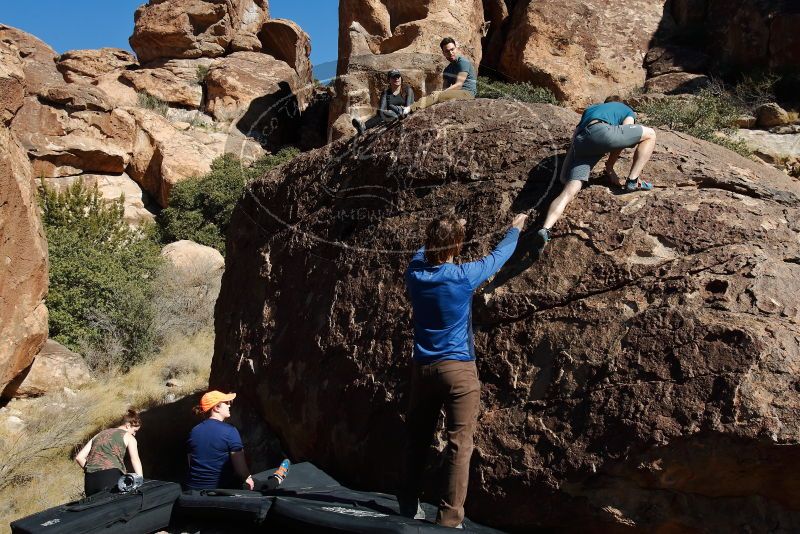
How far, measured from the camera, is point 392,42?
64.0 feet

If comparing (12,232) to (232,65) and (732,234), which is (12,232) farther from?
(232,65)

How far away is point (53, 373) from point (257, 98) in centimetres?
1634

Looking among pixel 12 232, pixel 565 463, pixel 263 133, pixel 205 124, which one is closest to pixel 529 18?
pixel 263 133

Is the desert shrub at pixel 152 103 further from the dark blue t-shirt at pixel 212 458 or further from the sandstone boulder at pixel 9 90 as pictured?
the dark blue t-shirt at pixel 212 458

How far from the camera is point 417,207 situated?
4.54 metres

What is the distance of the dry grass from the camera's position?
6570 mm

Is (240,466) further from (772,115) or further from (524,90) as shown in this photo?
(524,90)

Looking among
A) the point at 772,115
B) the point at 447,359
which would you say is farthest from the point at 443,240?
the point at 772,115

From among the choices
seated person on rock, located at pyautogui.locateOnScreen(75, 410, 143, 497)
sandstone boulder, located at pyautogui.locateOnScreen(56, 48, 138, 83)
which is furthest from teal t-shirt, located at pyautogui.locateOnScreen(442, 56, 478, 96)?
sandstone boulder, located at pyautogui.locateOnScreen(56, 48, 138, 83)

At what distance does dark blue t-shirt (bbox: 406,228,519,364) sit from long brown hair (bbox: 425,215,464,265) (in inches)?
1.8

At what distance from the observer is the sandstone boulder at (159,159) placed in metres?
21.2

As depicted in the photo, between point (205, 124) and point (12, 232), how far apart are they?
17.3 metres

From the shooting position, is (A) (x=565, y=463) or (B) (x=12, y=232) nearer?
(A) (x=565, y=463)

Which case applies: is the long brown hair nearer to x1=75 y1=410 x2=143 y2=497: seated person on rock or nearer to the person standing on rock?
the person standing on rock
